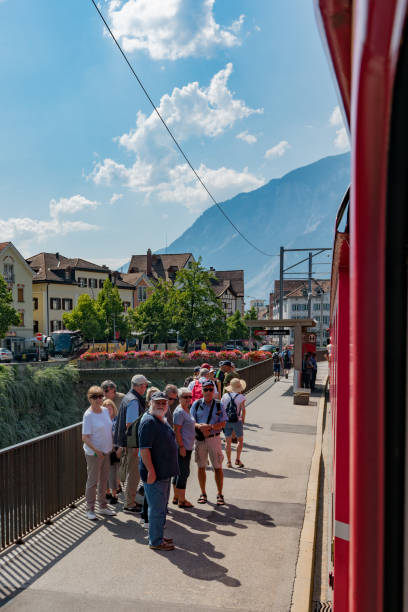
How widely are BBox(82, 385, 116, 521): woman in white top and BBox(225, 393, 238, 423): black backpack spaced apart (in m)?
3.19

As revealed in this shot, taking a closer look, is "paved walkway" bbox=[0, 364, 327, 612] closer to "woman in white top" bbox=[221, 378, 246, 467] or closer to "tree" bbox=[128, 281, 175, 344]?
"woman in white top" bbox=[221, 378, 246, 467]

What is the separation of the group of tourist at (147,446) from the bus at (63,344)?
53.9 metres

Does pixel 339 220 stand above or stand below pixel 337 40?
below

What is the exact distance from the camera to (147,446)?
593 cm

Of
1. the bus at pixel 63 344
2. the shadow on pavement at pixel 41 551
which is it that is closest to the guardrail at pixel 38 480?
the shadow on pavement at pixel 41 551

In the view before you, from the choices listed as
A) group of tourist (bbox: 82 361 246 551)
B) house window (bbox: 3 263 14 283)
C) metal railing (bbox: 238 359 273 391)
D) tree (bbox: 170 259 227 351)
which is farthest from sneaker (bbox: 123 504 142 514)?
house window (bbox: 3 263 14 283)

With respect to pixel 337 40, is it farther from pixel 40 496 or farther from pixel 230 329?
pixel 230 329

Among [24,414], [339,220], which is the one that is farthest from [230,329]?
[339,220]

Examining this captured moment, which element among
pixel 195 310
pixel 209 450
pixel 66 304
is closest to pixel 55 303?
pixel 66 304

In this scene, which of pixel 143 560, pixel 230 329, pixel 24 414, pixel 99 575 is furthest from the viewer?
pixel 230 329

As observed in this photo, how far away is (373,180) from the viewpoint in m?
1.13

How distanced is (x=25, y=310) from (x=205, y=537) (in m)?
62.8

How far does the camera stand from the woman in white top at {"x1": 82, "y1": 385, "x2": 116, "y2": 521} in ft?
23.4

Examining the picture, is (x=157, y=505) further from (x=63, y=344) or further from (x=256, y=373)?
(x=63, y=344)
